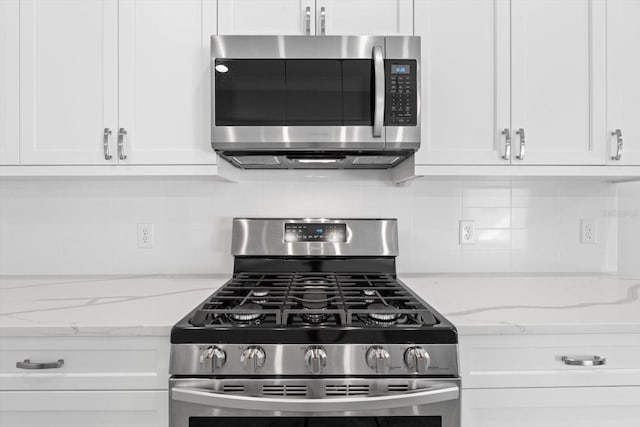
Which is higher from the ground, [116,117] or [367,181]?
[116,117]

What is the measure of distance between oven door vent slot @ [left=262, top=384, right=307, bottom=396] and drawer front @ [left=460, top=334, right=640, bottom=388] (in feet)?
1.46

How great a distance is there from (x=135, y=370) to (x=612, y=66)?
1928 millimetres

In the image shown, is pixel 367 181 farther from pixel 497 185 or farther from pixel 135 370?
pixel 135 370

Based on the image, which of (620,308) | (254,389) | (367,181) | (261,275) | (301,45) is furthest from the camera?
(367,181)

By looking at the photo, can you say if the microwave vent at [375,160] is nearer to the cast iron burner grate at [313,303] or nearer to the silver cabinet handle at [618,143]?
the cast iron burner grate at [313,303]

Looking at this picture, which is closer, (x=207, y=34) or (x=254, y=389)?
(x=254, y=389)

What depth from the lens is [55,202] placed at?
1944mm

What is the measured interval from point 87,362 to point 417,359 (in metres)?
0.90

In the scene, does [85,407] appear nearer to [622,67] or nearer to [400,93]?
[400,93]

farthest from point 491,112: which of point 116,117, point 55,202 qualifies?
point 55,202

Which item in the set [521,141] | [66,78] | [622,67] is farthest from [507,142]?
[66,78]

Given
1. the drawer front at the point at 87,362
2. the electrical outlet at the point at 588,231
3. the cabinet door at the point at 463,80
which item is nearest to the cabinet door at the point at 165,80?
the drawer front at the point at 87,362

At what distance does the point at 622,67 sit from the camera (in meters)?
1.66

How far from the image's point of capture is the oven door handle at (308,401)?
1.12 m
